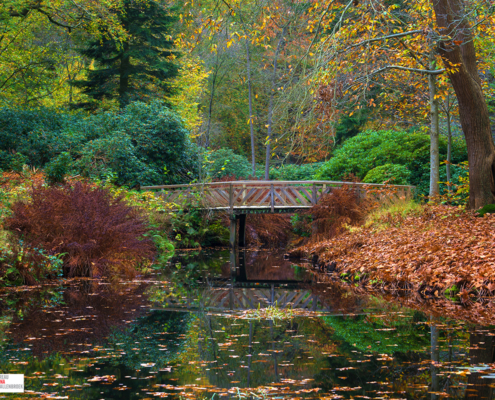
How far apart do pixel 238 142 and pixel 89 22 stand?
63.4 ft

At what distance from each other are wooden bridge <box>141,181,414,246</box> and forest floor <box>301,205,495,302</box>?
3.32m

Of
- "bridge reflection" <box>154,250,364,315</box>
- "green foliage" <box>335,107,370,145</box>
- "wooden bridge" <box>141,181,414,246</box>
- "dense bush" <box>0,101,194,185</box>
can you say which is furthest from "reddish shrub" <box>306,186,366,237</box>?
"green foliage" <box>335,107,370,145</box>

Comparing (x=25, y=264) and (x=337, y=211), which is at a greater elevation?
(x=337, y=211)

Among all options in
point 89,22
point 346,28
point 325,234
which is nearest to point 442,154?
point 325,234

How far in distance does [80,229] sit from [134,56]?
14082mm

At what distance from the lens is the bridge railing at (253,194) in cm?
1645

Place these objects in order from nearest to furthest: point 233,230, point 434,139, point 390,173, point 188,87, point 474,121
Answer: point 474,121 < point 434,139 < point 390,173 < point 233,230 < point 188,87

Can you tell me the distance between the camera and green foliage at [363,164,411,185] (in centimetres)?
1752

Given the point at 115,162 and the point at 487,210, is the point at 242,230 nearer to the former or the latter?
the point at 115,162

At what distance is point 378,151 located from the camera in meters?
19.2

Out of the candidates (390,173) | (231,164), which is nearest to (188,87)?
(231,164)

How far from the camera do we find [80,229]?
31.2ft

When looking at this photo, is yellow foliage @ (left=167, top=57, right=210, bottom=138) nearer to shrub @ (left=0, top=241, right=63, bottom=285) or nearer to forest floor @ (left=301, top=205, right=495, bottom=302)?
forest floor @ (left=301, top=205, right=495, bottom=302)

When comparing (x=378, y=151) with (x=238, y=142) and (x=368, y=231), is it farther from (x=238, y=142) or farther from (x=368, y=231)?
(x=238, y=142)
